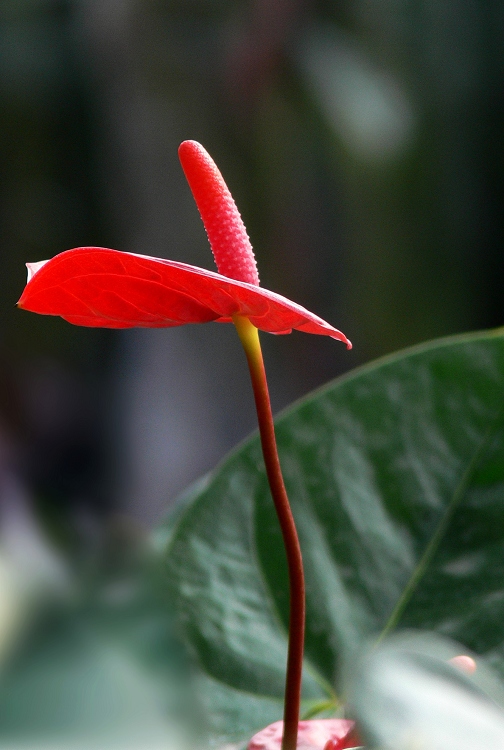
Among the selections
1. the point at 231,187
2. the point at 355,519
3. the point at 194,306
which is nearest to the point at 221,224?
the point at 194,306

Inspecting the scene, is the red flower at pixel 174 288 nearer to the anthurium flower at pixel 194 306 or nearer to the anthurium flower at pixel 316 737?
the anthurium flower at pixel 194 306

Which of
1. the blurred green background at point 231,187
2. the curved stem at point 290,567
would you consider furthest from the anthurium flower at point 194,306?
the blurred green background at point 231,187

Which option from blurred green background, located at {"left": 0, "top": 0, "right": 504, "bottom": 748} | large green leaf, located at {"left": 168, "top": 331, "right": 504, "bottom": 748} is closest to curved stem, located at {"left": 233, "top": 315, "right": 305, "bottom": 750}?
large green leaf, located at {"left": 168, "top": 331, "right": 504, "bottom": 748}

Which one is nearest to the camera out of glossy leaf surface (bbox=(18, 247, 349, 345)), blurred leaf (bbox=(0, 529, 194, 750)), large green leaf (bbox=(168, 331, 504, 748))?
blurred leaf (bbox=(0, 529, 194, 750))

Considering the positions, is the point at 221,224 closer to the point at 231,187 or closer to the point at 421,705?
the point at 421,705

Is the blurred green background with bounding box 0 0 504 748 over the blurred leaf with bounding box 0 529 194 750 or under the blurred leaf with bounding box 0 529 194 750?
over

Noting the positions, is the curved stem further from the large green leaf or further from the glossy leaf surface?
the large green leaf

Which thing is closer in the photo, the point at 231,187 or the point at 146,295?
the point at 146,295

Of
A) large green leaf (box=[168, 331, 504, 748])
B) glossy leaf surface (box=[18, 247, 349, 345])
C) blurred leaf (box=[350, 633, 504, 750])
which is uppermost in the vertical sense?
glossy leaf surface (box=[18, 247, 349, 345])

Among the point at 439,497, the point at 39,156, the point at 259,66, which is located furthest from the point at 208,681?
the point at 39,156
